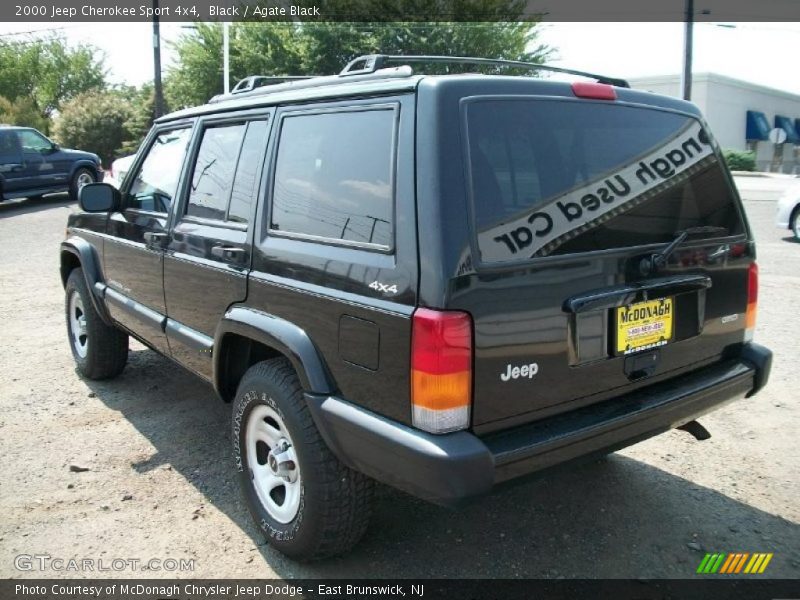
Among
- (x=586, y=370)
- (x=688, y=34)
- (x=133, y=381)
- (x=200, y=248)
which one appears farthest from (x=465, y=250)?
(x=688, y=34)

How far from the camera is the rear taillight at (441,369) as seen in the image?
2.18 metres

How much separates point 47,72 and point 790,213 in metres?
51.6

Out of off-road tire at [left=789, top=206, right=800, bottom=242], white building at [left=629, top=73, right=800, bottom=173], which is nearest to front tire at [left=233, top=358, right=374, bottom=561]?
off-road tire at [left=789, top=206, right=800, bottom=242]

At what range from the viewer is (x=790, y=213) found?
11.3 m

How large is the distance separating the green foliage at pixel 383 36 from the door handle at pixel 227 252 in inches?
1000

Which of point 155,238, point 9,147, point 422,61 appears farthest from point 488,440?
point 9,147

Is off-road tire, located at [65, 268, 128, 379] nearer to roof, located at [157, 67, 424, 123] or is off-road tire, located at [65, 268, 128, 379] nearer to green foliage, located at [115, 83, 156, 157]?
roof, located at [157, 67, 424, 123]

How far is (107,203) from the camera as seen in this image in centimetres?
434

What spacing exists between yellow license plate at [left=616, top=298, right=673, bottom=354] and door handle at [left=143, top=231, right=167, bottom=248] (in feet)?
8.17

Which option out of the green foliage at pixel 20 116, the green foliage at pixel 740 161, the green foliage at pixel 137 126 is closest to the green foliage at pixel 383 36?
the green foliage at pixel 137 126

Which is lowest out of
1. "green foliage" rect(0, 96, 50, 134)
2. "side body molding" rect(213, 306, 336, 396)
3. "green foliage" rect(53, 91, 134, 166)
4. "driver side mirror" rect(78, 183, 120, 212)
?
"side body molding" rect(213, 306, 336, 396)

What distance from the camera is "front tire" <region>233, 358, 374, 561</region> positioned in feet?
8.59

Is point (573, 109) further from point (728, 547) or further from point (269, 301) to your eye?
point (728, 547)

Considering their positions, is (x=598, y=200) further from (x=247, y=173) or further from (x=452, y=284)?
(x=247, y=173)
